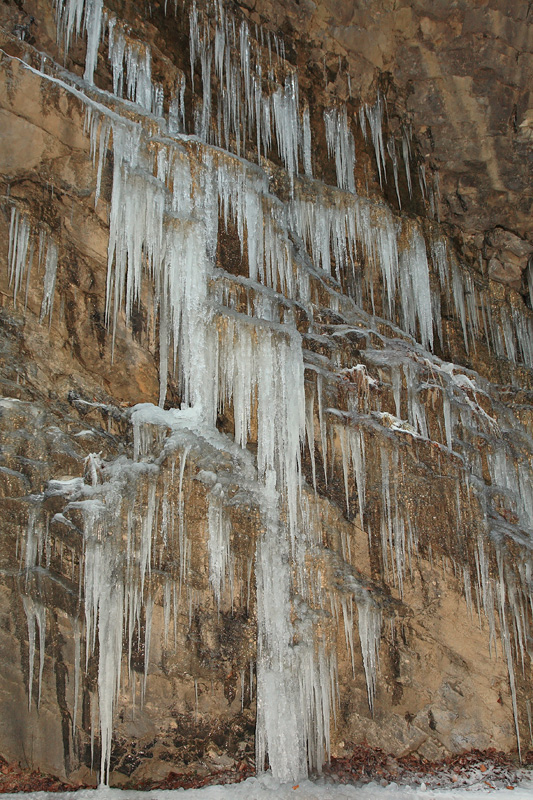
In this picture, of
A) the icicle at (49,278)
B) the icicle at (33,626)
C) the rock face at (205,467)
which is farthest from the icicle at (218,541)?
the icicle at (49,278)

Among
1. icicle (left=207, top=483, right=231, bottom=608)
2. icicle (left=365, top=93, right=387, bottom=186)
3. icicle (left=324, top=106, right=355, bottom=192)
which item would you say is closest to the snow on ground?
icicle (left=207, top=483, right=231, bottom=608)

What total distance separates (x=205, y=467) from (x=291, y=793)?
3385mm

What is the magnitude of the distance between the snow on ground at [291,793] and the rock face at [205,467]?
27 centimetres

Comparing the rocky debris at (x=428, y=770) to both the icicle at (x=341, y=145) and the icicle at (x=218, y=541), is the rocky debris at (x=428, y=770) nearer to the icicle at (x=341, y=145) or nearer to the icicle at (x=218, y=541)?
the icicle at (x=218, y=541)

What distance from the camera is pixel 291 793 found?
6.70 m

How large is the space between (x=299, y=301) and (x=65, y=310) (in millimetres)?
3596

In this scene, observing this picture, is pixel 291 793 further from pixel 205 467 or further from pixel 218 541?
pixel 205 467

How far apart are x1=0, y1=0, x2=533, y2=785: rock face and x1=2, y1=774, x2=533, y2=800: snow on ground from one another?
27 cm

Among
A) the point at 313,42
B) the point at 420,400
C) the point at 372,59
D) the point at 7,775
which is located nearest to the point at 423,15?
the point at 372,59

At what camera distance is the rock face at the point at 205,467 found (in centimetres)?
712

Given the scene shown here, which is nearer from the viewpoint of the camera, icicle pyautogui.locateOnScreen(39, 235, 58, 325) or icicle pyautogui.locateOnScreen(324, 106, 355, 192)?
icicle pyautogui.locateOnScreen(39, 235, 58, 325)

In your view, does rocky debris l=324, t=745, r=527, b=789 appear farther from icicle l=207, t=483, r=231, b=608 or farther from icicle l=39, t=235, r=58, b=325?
icicle l=39, t=235, r=58, b=325

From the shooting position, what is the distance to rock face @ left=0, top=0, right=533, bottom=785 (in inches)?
280

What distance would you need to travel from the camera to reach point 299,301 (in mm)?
10570
